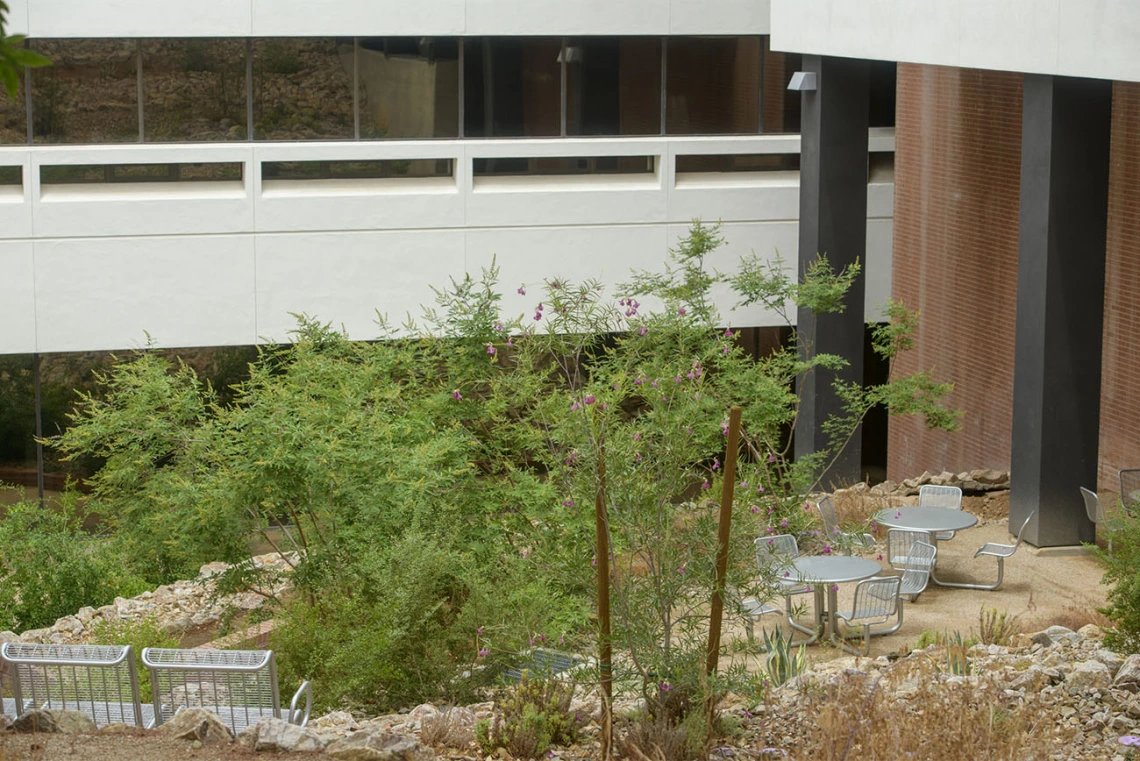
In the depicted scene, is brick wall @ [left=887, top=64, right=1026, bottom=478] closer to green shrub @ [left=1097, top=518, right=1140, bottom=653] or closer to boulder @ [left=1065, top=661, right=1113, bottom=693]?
green shrub @ [left=1097, top=518, right=1140, bottom=653]

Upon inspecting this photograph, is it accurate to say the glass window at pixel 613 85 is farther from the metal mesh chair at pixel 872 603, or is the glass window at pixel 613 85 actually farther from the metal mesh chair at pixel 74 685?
the metal mesh chair at pixel 74 685

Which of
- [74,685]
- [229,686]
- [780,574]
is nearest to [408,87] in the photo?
[780,574]

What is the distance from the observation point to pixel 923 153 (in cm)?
2023

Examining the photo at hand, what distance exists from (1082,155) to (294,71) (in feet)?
34.9

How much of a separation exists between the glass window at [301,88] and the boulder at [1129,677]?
13815 mm

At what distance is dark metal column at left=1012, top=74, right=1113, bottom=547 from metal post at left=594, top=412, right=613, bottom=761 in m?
8.34

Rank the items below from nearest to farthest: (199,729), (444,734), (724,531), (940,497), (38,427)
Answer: (199,729), (724,531), (444,734), (940,497), (38,427)

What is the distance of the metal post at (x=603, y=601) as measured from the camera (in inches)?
277

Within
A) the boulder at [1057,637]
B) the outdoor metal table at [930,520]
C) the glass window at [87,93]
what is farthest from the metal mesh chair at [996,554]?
the glass window at [87,93]

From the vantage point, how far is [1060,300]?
45.8ft

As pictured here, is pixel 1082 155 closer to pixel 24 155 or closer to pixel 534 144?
pixel 534 144

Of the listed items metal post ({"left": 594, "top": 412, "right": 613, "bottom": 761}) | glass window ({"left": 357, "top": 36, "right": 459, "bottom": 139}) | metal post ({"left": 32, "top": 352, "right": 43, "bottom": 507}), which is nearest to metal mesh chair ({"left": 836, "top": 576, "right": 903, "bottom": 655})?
metal post ({"left": 594, "top": 412, "right": 613, "bottom": 761})

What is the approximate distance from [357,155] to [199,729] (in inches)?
515

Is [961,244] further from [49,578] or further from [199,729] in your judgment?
[199,729]
